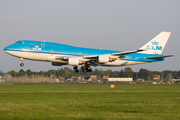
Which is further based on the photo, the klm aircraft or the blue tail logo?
the blue tail logo

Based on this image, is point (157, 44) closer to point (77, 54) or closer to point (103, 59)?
point (103, 59)

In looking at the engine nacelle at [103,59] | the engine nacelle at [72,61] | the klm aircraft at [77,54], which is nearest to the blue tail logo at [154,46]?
the klm aircraft at [77,54]

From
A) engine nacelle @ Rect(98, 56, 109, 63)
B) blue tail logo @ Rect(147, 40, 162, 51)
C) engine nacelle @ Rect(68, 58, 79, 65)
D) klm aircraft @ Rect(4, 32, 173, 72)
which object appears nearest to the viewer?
klm aircraft @ Rect(4, 32, 173, 72)

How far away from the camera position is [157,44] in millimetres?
→ 54938

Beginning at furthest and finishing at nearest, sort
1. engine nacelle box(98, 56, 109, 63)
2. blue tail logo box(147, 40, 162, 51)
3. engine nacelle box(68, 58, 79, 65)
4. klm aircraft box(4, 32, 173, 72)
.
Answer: blue tail logo box(147, 40, 162, 51), engine nacelle box(98, 56, 109, 63), engine nacelle box(68, 58, 79, 65), klm aircraft box(4, 32, 173, 72)

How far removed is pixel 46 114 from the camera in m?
13.8

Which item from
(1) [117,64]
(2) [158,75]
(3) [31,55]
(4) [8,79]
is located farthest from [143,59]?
(2) [158,75]

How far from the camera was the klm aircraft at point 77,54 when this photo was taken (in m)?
43.0

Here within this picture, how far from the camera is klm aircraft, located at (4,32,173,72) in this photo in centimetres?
4300

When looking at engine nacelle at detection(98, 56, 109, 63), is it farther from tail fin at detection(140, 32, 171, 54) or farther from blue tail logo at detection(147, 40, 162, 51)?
blue tail logo at detection(147, 40, 162, 51)

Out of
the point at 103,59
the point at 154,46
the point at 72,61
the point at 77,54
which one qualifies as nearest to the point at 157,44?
the point at 154,46

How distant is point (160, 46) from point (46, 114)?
45.6 meters

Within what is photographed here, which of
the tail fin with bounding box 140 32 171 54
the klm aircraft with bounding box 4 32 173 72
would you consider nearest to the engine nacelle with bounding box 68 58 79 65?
the klm aircraft with bounding box 4 32 173 72

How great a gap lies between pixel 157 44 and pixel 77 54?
20.0 meters
